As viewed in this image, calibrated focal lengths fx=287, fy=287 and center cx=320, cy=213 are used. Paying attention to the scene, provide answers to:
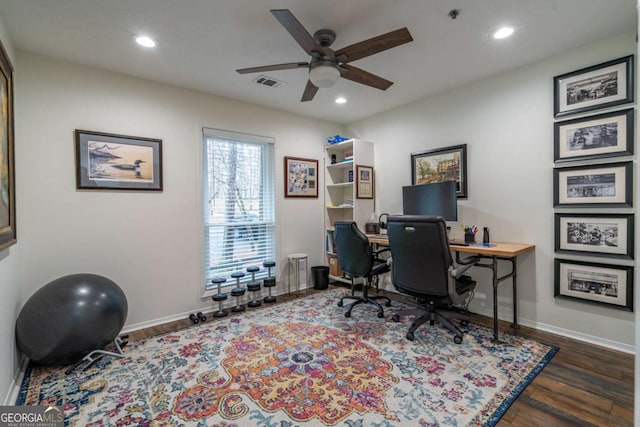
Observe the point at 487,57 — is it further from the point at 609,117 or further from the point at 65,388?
the point at 65,388

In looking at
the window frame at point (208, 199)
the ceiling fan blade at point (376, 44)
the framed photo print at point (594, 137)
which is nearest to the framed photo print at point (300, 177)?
the window frame at point (208, 199)

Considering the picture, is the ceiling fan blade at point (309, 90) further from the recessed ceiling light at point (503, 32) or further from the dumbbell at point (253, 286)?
the dumbbell at point (253, 286)

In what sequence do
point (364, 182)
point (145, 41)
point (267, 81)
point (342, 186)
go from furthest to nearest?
point (342, 186) < point (364, 182) < point (267, 81) < point (145, 41)

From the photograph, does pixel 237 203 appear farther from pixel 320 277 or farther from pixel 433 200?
pixel 433 200

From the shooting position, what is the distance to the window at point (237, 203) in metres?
3.53

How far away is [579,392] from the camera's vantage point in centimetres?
185

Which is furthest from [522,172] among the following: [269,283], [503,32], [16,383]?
[16,383]

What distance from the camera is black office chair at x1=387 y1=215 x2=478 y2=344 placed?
2.38 meters

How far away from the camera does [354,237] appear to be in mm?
3086

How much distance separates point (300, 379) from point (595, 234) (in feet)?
8.93

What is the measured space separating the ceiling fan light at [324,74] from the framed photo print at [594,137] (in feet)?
6.96

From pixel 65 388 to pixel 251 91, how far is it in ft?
10.2

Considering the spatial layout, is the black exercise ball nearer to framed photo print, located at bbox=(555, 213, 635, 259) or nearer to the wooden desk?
the wooden desk

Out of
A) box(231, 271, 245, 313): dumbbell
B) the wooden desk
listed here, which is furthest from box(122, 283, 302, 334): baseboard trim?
the wooden desk
